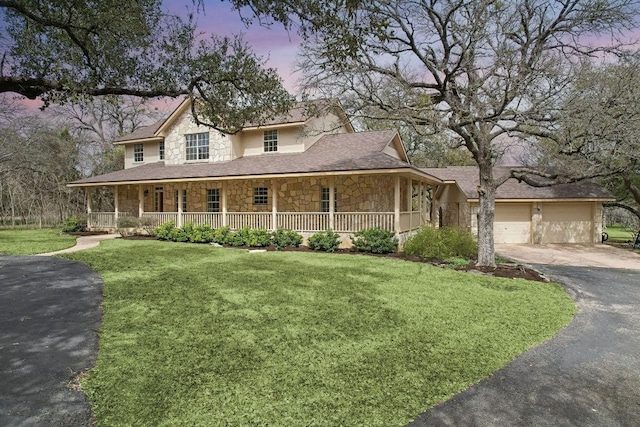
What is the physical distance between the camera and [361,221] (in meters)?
15.1

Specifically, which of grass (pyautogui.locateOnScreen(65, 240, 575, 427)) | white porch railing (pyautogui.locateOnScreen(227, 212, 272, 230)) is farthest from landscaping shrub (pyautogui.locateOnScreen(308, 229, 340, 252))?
grass (pyautogui.locateOnScreen(65, 240, 575, 427))

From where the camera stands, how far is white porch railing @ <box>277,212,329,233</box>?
51.3ft

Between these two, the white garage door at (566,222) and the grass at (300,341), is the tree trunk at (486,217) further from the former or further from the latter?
the white garage door at (566,222)

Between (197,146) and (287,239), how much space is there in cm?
861

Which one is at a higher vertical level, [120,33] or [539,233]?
[120,33]

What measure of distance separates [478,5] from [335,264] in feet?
27.2

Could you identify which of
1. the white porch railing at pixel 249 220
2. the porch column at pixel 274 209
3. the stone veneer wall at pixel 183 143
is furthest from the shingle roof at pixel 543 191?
the stone veneer wall at pixel 183 143

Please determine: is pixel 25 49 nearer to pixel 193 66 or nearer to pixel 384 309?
pixel 193 66

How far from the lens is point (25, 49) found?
21.7ft

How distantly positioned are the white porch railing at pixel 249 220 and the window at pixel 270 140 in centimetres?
394

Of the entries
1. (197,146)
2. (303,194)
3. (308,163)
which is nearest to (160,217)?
(197,146)

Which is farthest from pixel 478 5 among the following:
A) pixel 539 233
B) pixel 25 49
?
pixel 539 233

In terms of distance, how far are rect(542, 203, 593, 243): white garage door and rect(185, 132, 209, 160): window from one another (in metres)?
18.1

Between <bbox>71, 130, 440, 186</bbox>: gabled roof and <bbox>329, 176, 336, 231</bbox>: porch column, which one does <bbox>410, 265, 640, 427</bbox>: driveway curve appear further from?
<bbox>329, 176, 336, 231</bbox>: porch column
